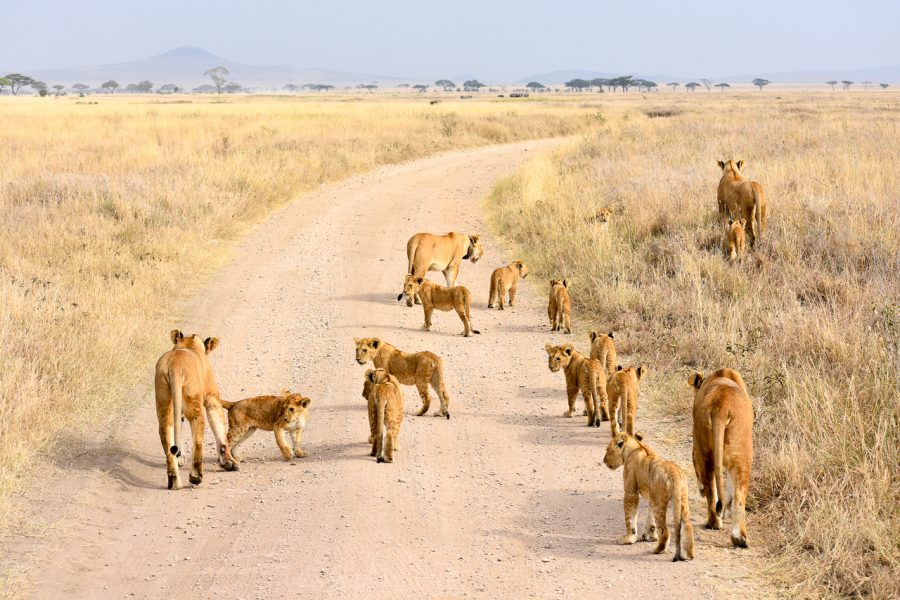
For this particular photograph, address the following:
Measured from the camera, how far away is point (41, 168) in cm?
2322

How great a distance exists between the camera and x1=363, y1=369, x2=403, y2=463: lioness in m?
7.27

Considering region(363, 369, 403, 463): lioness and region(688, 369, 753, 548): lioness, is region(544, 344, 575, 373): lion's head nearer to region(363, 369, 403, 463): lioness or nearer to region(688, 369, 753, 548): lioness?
region(363, 369, 403, 463): lioness

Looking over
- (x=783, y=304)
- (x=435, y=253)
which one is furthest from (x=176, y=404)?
(x=783, y=304)

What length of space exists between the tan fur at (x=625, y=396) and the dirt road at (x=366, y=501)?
0.30 meters

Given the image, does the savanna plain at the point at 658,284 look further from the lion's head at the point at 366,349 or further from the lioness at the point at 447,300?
the lion's head at the point at 366,349

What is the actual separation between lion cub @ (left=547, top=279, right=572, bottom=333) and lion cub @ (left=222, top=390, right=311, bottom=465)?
15.6 feet

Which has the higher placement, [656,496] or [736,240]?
[736,240]

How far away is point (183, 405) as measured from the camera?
6.95 metres

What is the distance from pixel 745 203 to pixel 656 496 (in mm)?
8590

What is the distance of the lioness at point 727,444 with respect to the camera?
5.68 meters

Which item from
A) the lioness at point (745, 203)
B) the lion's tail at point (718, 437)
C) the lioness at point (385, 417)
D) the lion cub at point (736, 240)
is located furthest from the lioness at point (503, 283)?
the lion's tail at point (718, 437)

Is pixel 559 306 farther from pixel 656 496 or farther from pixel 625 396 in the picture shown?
pixel 656 496

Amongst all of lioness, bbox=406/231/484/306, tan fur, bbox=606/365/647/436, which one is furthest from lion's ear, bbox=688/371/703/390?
lioness, bbox=406/231/484/306

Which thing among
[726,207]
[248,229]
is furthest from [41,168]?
[726,207]
